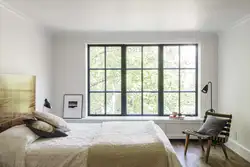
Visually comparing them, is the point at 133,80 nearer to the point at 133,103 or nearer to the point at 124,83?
the point at 124,83

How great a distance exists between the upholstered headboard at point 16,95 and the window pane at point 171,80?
116 inches

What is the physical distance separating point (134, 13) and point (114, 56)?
2053 millimetres

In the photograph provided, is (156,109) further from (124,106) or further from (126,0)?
(126,0)

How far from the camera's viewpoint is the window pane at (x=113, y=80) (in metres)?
6.02

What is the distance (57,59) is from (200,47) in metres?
3.12

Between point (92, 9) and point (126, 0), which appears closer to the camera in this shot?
point (126, 0)

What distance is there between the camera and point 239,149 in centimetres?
469

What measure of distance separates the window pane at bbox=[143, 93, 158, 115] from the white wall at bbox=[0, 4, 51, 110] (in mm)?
2100

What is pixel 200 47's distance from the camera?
230 inches

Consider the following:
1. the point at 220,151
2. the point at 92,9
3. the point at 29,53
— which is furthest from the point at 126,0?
the point at 220,151

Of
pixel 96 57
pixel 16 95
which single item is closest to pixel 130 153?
pixel 16 95

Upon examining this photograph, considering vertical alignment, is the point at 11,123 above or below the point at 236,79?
below

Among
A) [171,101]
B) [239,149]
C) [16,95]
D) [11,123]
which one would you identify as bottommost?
[239,149]

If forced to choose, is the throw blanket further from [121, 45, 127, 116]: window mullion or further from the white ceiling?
[121, 45, 127, 116]: window mullion
